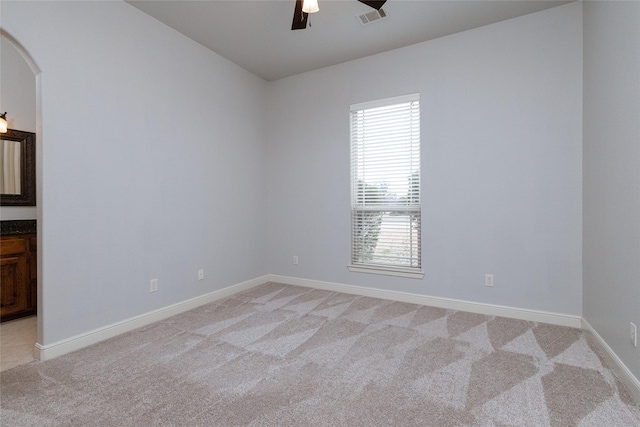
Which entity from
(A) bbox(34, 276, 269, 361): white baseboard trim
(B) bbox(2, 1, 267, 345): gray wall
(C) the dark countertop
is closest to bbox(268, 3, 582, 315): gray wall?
(B) bbox(2, 1, 267, 345): gray wall

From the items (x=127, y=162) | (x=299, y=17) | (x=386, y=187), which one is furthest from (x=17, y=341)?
(x=386, y=187)

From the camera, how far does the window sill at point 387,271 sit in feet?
11.7

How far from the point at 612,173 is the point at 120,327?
4039mm

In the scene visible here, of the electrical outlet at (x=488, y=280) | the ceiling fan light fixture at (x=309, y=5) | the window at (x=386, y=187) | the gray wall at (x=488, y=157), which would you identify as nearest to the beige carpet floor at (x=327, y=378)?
the electrical outlet at (x=488, y=280)

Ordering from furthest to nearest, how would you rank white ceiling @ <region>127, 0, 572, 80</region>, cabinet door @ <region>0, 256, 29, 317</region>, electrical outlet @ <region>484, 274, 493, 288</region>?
electrical outlet @ <region>484, 274, 493, 288</region>, cabinet door @ <region>0, 256, 29, 317</region>, white ceiling @ <region>127, 0, 572, 80</region>

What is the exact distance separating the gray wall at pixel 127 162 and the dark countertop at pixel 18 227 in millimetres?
1396

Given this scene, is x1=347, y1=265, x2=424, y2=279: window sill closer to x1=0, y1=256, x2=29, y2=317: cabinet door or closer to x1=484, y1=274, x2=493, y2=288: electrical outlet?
x1=484, y1=274, x2=493, y2=288: electrical outlet

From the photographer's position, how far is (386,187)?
3.77m

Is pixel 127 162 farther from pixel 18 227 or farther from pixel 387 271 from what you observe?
pixel 387 271

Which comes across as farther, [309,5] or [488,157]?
[488,157]

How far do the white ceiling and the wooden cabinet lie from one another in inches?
105

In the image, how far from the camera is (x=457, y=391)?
187 cm

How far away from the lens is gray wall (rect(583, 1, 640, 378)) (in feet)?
6.05

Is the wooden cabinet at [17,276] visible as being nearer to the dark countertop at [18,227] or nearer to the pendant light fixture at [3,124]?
the dark countertop at [18,227]
